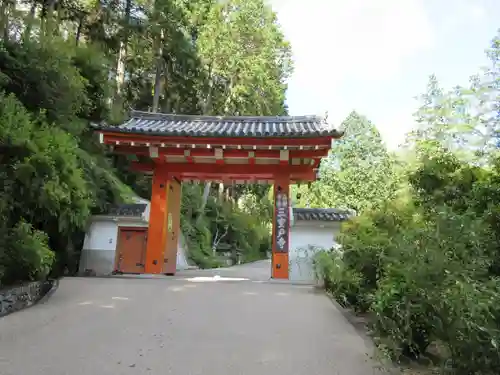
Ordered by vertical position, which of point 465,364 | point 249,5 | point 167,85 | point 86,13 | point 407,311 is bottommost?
point 465,364

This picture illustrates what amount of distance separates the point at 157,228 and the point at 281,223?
352 cm

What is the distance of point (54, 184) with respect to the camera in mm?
6551

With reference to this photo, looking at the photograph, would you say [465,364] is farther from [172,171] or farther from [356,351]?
[172,171]

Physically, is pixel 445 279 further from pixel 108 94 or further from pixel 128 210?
pixel 108 94

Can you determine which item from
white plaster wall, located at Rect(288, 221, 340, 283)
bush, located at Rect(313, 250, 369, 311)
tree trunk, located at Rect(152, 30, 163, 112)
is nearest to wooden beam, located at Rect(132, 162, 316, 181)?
white plaster wall, located at Rect(288, 221, 340, 283)

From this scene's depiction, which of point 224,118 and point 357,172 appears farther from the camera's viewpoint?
point 357,172

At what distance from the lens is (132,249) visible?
12.5m

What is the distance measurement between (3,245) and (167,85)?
18.0 metres

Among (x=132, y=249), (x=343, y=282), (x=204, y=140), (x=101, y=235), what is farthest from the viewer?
(x=132, y=249)

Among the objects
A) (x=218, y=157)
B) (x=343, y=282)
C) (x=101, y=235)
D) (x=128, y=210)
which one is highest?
(x=218, y=157)

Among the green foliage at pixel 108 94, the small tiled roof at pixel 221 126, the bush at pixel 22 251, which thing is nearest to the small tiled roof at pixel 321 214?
the small tiled roof at pixel 221 126

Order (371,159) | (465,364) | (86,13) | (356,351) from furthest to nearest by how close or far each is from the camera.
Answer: (371,159) < (86,13) < (356,351) < (465,364)

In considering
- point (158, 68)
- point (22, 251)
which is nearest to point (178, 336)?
point (22, 251)

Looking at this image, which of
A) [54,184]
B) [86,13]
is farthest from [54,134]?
[86,13]
